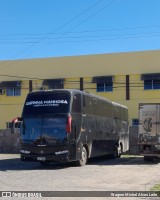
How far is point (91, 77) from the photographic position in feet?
148

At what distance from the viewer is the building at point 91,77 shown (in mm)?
43156

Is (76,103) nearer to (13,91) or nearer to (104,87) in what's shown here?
(104,87)

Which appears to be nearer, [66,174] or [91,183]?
[91,183]

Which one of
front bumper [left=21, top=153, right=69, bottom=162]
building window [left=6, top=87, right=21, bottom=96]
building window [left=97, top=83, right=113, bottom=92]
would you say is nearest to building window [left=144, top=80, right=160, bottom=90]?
building window [left=97, top=83, right=113, bottom=92]

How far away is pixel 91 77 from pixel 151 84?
6.01 meters

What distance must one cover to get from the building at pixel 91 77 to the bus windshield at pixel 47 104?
23015 millimetres

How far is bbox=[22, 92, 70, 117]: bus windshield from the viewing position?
20266 millimetres

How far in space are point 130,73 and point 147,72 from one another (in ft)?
5.66

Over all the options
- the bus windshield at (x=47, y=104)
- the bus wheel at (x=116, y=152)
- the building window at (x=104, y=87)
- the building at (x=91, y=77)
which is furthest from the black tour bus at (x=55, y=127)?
the building window at (x=104, y=87)

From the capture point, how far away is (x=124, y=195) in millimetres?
11539

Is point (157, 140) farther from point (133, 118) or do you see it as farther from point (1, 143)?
point (133, 118)

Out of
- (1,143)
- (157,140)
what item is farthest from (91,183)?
(1,143)

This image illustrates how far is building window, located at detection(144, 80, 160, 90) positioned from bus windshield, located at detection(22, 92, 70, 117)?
2379cm

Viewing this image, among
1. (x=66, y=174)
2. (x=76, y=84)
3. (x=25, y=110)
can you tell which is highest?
(x=76, y=84)
